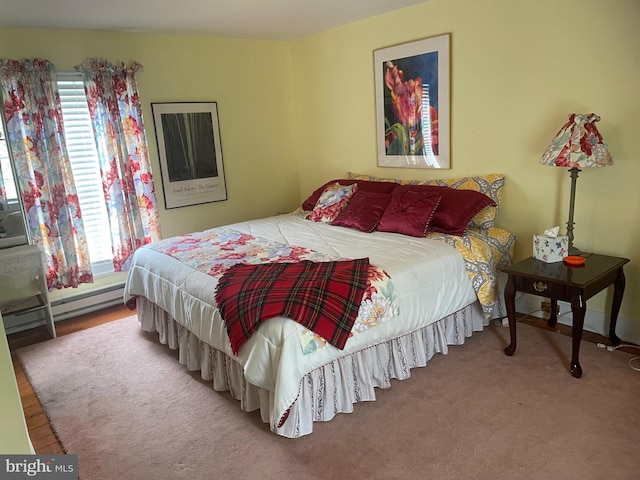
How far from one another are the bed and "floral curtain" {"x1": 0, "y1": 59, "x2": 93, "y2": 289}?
71cm

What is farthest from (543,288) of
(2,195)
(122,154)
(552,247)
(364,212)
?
(2,195)

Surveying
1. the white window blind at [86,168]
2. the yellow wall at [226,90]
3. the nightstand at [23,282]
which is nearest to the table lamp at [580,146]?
the yellow wall at [226,90]

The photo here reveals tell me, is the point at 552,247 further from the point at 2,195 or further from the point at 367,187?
the point at 2,195

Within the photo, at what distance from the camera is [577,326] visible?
251 centimetres

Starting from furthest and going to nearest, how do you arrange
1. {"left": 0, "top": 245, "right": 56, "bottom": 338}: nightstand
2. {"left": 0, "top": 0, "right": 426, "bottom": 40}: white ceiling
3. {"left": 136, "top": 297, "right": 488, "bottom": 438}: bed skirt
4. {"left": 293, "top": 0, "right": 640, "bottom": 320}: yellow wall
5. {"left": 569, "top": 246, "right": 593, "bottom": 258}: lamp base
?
1. {"left": 0, "top": 245, "right": 56, "bottom": 338}: nightstand
2. {"left": 0, "top": 0, "right": 426, "bottom": 40}: white ceiling
3. {"left": 569, "top": 246, "right": 593, "bottom": 258}: lamp base
4. {"left": 293, "top": 0, "right": 640, "bottom": 320}: yellow wall
5. {"left": 136, "top": 297, "right": 488, "bottom": 438}: bed skirt

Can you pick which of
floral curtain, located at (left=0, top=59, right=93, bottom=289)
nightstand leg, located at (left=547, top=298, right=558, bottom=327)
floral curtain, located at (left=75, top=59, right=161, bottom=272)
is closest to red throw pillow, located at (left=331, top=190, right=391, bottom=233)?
nightstand leg, located at (left=547, top=298, right=558, bottom=327)

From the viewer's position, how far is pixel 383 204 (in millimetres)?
3561

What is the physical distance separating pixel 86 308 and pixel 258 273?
229cm

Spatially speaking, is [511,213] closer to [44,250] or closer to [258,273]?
[258,273]

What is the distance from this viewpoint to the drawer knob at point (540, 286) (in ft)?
8.59

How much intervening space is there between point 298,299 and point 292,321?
122 millimetres

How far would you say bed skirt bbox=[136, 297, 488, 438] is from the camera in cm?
226

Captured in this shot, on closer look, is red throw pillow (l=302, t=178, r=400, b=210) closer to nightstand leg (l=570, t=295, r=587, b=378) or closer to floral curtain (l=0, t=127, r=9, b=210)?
nightstand leg (l=570, t=295, r=587, b=378)

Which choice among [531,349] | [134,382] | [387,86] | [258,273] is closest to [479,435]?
[531,349]
